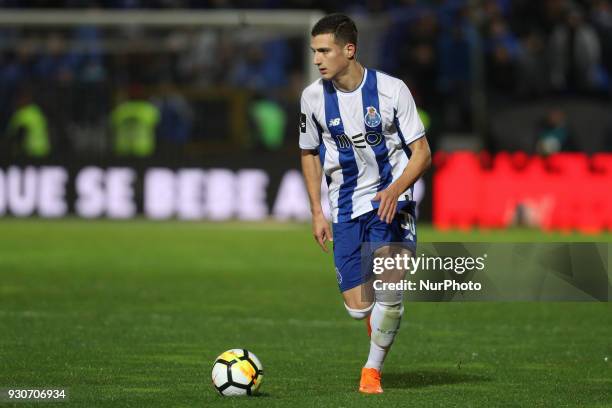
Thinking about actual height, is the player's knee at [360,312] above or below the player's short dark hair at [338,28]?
below

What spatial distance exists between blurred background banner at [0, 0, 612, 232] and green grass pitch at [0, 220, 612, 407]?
15.1ft

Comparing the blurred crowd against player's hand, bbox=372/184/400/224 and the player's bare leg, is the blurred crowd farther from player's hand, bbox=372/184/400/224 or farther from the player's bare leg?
player's hand, bbox=372/184/400/224

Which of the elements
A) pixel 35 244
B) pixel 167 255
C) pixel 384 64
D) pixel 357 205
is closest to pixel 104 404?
pixel 357 205

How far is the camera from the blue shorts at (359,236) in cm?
751

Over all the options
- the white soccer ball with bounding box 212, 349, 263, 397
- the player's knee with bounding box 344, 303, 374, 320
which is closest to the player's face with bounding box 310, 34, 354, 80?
the player's knee with bounding box 344, 303, 374, 320

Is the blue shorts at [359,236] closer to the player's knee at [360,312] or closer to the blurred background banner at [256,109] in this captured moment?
the player's knee at [360,312]

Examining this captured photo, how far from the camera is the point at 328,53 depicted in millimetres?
7395

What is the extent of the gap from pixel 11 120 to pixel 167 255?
6.27m

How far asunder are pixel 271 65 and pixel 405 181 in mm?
15204

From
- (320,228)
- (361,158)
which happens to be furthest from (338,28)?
(320,228)

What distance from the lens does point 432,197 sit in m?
21.1

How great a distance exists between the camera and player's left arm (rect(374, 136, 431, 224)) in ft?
23.8

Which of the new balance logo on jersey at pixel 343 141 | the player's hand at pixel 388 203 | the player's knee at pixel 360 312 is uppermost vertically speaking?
the new balance logo on jersey at pixel 343 141

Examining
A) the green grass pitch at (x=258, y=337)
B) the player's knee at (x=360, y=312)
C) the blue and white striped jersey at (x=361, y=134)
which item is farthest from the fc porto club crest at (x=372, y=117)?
the green grass pitch at (x=258, y=337)
